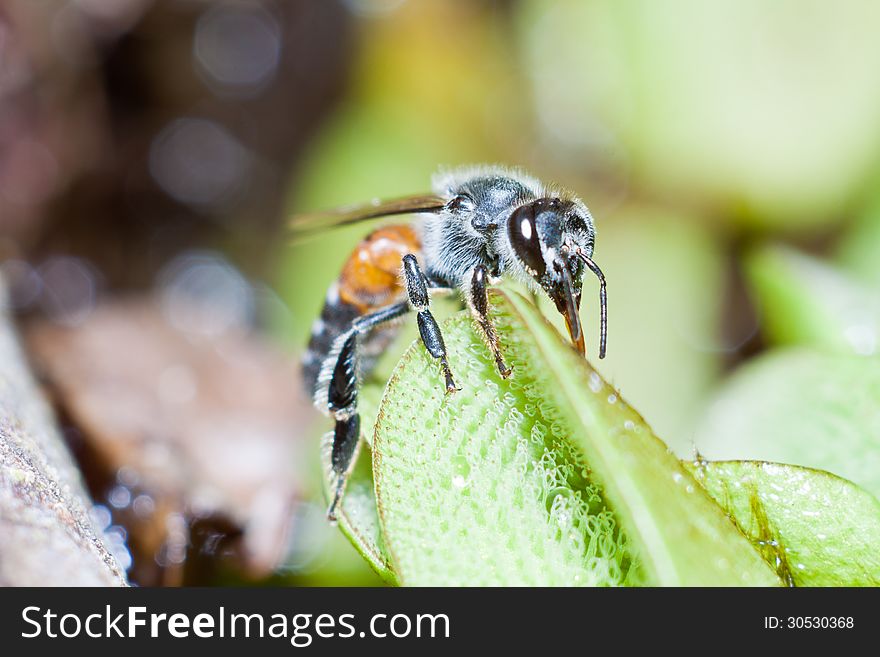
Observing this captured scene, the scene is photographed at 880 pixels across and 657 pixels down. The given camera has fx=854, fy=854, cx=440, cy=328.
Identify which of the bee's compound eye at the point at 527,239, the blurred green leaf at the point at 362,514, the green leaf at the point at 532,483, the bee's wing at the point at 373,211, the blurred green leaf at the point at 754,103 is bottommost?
the blurred green leaf at the point at 362,514

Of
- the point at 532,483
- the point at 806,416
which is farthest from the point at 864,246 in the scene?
the point at 532,483

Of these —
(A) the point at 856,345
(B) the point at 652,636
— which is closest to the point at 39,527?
(B) the point at 652,636

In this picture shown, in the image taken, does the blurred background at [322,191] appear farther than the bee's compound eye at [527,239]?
Yes

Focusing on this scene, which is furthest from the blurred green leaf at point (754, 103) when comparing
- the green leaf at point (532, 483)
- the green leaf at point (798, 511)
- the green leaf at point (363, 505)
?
the green leaf at point (532, 483)

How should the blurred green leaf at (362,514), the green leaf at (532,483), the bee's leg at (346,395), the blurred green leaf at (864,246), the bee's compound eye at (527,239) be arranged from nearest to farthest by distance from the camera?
the green leaf at (532,483), the blurred green leaf at (362,514), the bee's leg at (346,395), the bee's compound eye at (527,239), the blurred green leaf at (864,246)

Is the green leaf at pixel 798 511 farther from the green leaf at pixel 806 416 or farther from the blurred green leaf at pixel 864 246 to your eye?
the blurred green leaf at pixel 864 246

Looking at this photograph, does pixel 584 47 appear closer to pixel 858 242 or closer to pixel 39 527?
pixel 858 242

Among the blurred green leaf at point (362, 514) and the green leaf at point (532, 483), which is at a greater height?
the green leaf at point (532, 483)

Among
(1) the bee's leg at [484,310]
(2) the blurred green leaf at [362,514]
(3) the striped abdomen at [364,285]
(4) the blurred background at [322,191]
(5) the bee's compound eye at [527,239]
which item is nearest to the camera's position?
(1) the bee's leg at [484,310]
